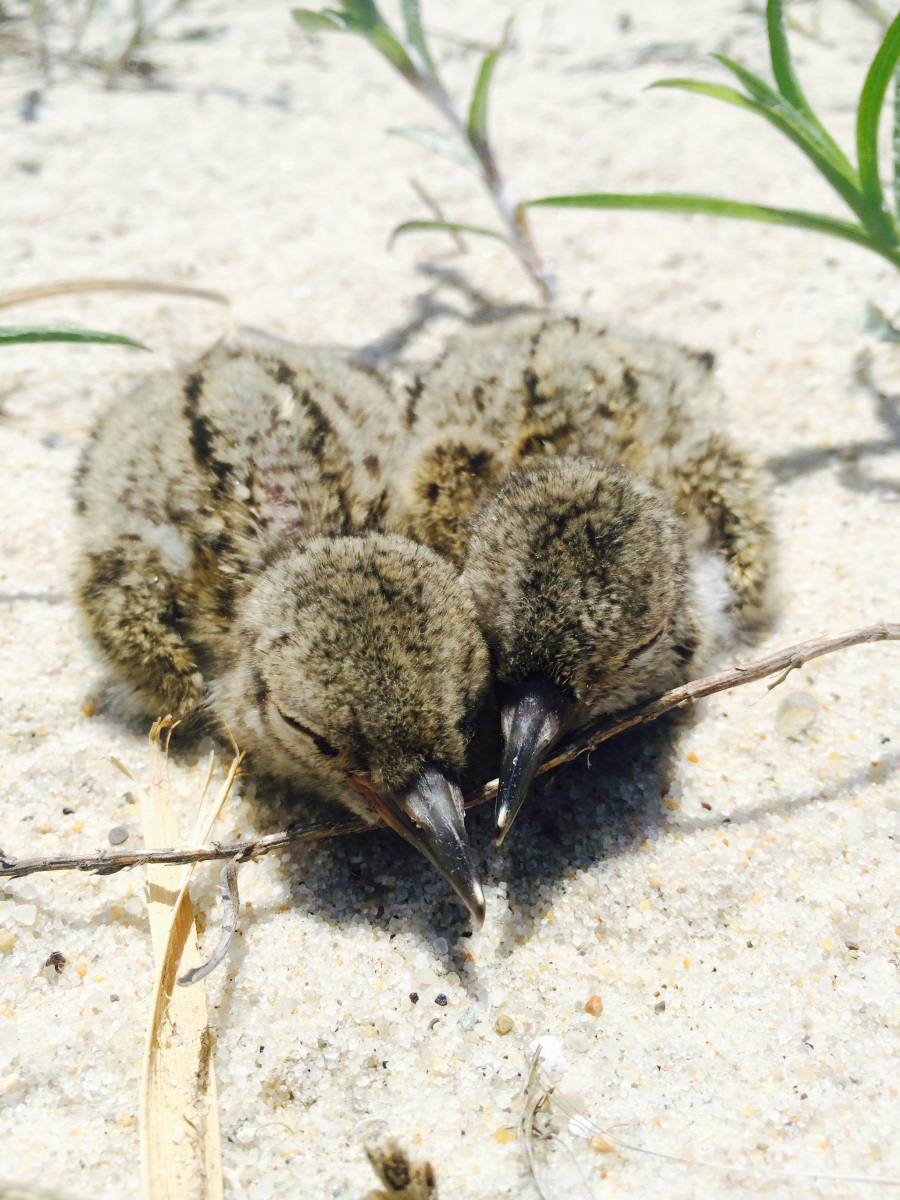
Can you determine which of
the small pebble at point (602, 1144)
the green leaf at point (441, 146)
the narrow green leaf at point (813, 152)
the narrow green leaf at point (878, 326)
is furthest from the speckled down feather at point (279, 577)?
the narrow green leaf at point (878, 326)

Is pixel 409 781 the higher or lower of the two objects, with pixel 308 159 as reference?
lower

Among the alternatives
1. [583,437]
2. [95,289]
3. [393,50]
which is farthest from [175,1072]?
[393,50]

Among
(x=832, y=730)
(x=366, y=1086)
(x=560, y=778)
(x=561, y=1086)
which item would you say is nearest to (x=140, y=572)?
(x=560, y=778)

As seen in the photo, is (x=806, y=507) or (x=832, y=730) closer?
(x=832, y=730)

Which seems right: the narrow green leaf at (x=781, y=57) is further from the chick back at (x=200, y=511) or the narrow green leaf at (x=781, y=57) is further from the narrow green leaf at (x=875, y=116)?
the chick back at (x=200, y=511)

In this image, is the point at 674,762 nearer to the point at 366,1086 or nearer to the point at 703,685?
the point at 703,685

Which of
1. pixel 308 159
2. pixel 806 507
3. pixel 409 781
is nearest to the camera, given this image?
pixel 409 781

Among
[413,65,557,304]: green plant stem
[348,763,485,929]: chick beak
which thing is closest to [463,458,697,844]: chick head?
[348,763,485,929]: chick beak

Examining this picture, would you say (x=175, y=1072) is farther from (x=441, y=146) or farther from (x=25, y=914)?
(x=441, y=146)
